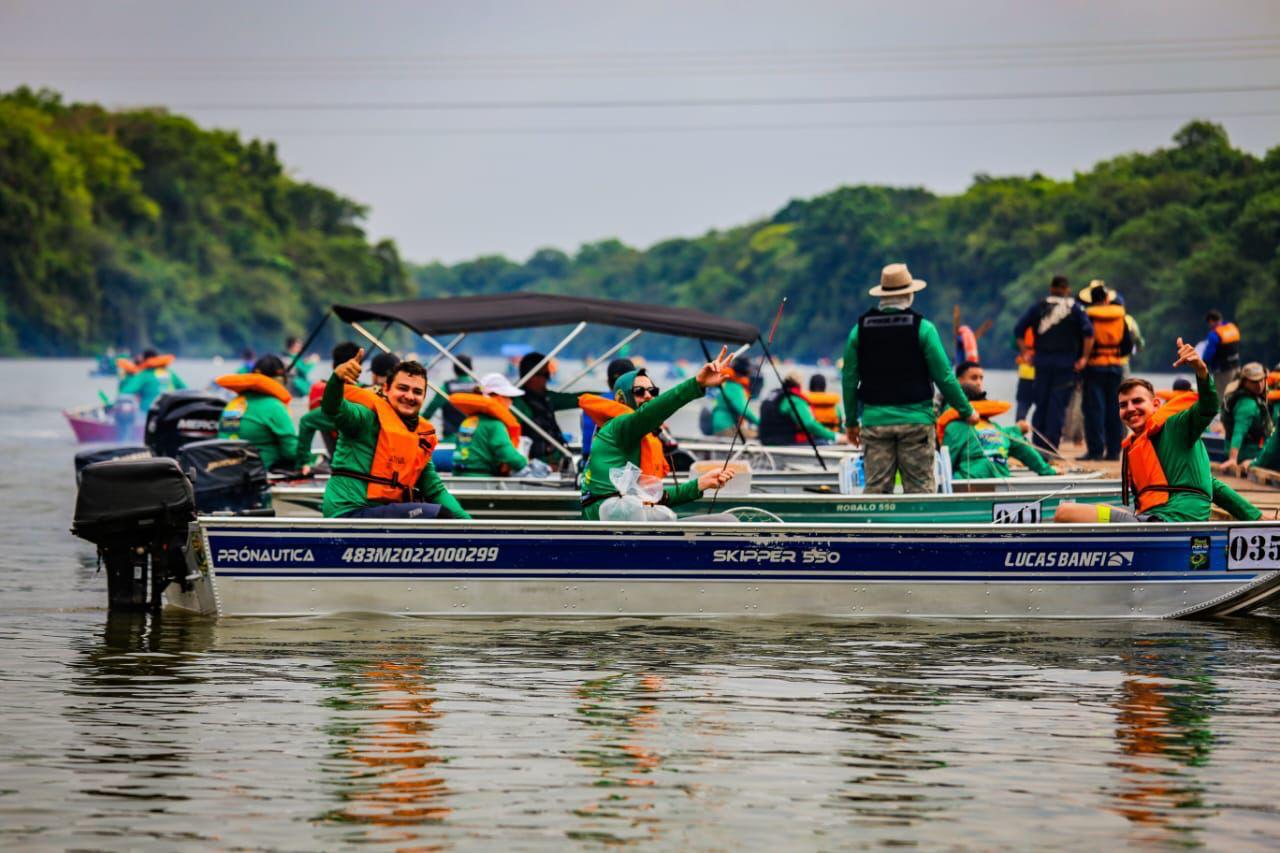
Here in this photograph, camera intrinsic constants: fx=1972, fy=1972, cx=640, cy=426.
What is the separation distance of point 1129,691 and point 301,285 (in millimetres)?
131442

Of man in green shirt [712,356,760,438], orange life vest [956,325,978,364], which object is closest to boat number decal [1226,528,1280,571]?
man in green shirt [712,356,760,438]

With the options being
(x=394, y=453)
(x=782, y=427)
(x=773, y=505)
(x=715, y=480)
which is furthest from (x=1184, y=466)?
(x=782, y=427)

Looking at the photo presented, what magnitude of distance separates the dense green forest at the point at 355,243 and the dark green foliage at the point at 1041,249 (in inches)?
5.1

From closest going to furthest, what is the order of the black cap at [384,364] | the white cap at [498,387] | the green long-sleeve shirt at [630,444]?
1. the green long-sleeve shirt at [630,444]
2. the black cap at [384,364]
3. the white cap at [498,387]

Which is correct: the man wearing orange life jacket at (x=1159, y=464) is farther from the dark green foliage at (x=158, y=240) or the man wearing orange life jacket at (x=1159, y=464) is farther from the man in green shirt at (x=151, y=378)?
the dark green foliage at (x=158, y=240)

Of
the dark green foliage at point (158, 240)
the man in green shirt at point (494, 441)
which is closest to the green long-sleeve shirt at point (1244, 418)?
the man in green shirt at point (494, 441)

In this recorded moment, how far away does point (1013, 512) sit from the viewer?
14.6m

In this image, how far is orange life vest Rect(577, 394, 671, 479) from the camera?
11.3m

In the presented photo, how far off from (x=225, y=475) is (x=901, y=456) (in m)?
4.73

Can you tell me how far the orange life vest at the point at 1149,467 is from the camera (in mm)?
11320

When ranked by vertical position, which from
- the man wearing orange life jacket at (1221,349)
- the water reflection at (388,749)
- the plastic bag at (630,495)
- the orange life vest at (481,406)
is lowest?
the water reflection at (388,749)

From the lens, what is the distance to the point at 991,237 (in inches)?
4422

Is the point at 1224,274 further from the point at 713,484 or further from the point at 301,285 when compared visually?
the point at 301,285

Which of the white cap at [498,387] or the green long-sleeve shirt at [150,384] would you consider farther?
the green long-sleeve shirt at [150,384]
